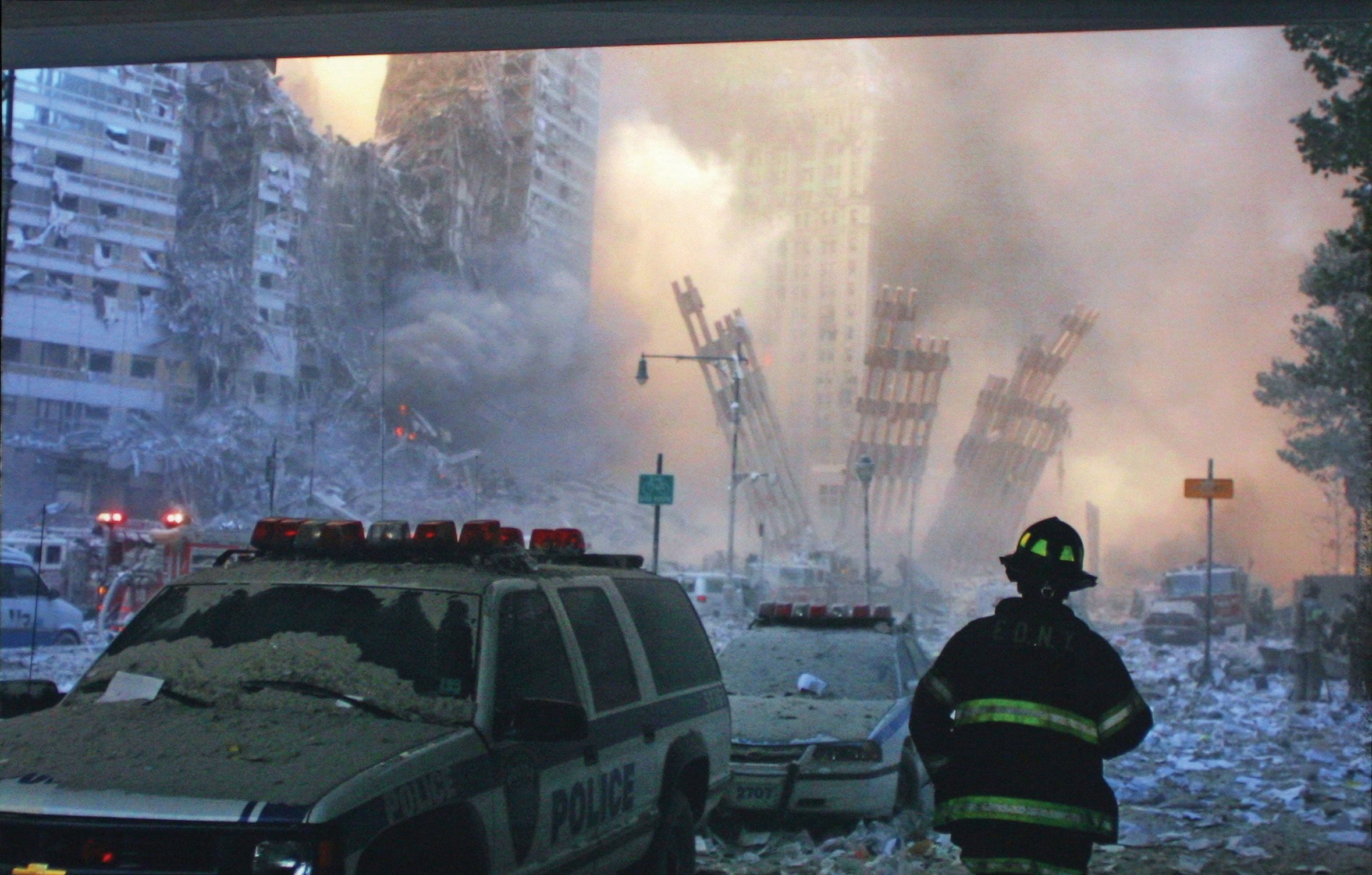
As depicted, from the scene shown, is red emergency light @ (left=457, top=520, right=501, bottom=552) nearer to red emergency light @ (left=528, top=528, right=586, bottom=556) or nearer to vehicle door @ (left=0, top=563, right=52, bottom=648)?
red emergency light @ (left=528, top=528, right=586, bottom=556)

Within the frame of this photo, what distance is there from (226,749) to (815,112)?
141ft

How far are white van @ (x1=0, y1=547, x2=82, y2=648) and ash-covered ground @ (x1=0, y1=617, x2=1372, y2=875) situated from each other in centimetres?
108

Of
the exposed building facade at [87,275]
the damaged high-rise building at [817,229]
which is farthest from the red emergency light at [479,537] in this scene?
the damaged high-rise building at [817,229]

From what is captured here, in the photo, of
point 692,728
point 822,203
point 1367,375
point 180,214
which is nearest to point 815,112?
point 822,203

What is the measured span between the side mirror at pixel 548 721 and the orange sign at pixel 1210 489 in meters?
14.1

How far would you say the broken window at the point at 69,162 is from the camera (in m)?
34.8

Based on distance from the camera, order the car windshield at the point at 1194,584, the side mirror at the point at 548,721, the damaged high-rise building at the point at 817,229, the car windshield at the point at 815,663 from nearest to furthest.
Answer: the side mirror at the point at 548,721 < the car windshield at the point at 815,663 < the car windshield at the point at 1194,584 < the damaged high-rise building at the point at 817,229

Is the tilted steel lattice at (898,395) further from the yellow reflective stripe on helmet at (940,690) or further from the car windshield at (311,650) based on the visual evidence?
the yellow reflective stripe on helmet at (940,690)

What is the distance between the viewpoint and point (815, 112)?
44.6m

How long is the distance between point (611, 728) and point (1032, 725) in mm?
1998

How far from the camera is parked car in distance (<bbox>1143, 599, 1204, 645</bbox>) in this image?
2650 cm

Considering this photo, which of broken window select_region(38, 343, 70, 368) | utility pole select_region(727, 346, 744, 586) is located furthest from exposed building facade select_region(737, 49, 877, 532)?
broken window select_region(38, 343, 70, 368)

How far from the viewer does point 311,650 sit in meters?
4.45

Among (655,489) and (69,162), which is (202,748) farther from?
(69,162)
